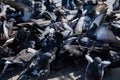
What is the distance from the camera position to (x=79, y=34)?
10.1m

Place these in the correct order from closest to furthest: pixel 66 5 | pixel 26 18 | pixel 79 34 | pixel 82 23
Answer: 1. pixel 79 34
2. pixel 82 23
3. pixel 26 18
4. pixel 66 5

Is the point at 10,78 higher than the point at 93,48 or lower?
lower

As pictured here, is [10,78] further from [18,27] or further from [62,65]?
[18,27]

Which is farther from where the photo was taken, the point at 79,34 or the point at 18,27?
the point at 18,27

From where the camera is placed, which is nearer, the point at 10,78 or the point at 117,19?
the point at 10,78

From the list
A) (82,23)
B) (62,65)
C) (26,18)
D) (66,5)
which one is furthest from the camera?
(66,5)

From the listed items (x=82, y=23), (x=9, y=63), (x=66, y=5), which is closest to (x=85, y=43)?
(x=82, y=23)

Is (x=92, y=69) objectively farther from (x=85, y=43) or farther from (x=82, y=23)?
(x=82, y=23)

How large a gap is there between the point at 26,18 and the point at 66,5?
2741 millimetres

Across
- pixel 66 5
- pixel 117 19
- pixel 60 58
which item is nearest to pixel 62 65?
pixel 60 58

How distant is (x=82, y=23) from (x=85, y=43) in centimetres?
154

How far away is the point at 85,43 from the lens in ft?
31.0

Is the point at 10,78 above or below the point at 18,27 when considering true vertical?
below

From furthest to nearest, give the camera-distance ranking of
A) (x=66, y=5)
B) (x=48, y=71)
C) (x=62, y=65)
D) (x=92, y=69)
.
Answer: (x=66, y=5) < (x=62, y=65) < (x=48, y=71) < (x=92, y=69)
